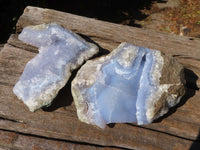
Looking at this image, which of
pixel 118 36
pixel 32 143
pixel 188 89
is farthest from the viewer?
pixel 118 36

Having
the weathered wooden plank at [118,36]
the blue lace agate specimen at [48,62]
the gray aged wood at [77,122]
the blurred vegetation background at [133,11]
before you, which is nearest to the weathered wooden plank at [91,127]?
the gray aged wood at [77,122]

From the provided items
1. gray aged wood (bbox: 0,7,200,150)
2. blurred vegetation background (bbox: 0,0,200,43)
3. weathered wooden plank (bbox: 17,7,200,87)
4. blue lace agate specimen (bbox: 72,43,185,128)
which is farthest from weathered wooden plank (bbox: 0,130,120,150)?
blurred vegetation background (bbox: 0,0,200,43)

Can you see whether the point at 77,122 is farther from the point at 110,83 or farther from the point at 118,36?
the point at 118,36

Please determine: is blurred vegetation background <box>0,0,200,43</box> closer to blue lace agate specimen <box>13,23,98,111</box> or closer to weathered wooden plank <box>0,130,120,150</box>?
blue lace agate specimen <box>13,23,98,111</box>

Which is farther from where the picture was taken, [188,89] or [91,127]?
[188,89]

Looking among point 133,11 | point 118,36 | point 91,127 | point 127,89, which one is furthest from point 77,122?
point 133,11

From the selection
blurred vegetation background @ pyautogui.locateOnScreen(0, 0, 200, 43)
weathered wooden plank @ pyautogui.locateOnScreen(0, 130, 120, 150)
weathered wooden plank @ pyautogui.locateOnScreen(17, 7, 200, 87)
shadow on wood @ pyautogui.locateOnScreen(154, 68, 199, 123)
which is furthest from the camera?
blurred vegetation background @ pyautogui.locateOnScreen(0, 0, 200, 43)
